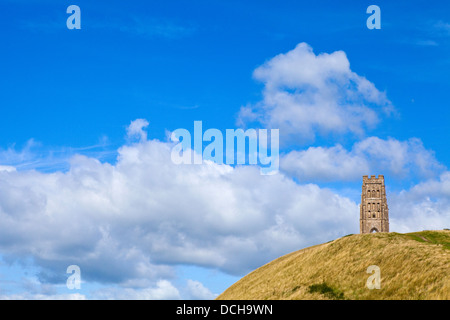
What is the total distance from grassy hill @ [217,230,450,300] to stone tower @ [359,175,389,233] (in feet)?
250

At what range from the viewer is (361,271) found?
185 feet

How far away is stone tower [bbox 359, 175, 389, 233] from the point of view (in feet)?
473

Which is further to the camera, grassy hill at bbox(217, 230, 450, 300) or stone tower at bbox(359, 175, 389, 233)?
stone tower at bbox(359, 175, 389, 233)

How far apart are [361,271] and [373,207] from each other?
309 feet

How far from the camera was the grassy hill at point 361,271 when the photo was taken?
49.6m

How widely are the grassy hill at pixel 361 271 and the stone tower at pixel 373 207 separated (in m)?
76.2

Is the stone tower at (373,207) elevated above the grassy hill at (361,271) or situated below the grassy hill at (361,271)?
above

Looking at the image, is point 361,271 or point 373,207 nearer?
point 361,271

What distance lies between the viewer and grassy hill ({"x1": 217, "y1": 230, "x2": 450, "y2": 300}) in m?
49.6

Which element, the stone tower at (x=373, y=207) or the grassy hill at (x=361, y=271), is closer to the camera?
the grassy hill at (x=361, y=271)

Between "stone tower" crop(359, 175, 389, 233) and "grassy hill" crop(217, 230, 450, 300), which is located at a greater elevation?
"stone tower" crop(359, 175, 389, 233)
